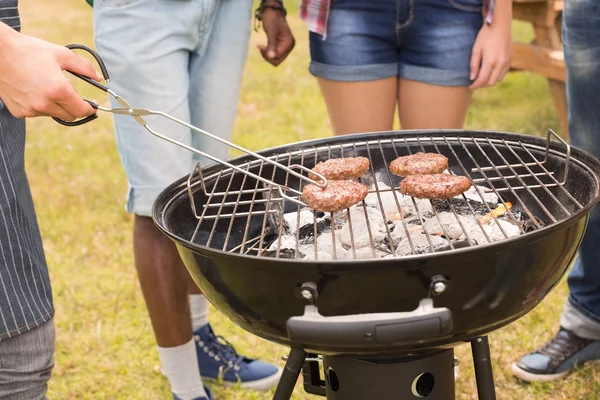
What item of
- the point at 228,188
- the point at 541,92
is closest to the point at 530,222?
the point at 228,188

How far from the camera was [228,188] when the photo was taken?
183 centimetres

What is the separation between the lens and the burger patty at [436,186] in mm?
1631

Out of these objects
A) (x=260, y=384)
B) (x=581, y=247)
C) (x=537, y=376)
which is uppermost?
(x=581, y=247)

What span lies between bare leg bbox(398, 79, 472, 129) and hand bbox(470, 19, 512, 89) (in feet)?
0.26

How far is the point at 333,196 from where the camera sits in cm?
Result: 159

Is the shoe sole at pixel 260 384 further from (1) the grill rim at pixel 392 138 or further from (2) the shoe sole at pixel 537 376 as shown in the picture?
(1) the grill rim at pixel 392 138

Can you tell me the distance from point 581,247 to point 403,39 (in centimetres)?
89

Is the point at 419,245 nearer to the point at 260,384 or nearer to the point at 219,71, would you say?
the point at 219,71

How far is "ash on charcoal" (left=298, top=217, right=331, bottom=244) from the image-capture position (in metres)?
1.83

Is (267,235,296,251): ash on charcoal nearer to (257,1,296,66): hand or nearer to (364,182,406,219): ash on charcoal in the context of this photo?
(364,182,406,219): ash on charcoal

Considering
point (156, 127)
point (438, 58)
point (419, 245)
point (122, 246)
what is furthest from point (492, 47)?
point (122, 246)

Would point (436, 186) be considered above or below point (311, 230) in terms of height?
above

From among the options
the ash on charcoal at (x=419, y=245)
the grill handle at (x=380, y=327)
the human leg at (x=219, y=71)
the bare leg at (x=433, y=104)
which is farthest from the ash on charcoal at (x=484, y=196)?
the human leg at (x=219, y=71)

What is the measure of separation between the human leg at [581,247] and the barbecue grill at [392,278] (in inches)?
18.5
